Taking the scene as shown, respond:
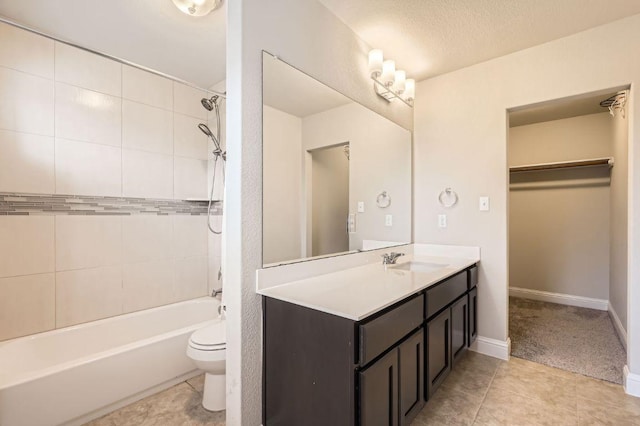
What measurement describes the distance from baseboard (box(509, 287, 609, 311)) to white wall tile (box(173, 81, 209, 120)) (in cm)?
457

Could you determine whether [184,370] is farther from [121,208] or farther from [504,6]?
[504,6]

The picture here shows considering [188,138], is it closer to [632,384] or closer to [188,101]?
[188,101]

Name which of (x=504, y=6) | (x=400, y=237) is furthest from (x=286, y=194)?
(x=504, y=6)

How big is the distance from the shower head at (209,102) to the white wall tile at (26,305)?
182 centimetres

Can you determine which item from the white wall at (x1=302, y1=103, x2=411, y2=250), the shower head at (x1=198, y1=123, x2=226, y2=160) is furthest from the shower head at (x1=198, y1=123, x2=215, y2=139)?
the white wall at (x1=302, y1=103, x2=411, y2=250)

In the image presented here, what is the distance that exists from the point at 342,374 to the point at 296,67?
62.2 inches

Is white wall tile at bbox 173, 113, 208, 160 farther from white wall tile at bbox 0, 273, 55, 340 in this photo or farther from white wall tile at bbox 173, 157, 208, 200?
white wall tile at bbox 0, 273, 55, 340

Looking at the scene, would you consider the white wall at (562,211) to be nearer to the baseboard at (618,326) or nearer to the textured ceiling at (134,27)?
the baseboard at (618,326)

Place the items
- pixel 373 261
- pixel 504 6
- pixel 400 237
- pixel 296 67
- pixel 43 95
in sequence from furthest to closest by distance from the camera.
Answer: pixel 400 237 < pixel 373 261 < pixel 43 95 < pixel 504 6 < pixel 296 67

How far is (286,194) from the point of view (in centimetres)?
172

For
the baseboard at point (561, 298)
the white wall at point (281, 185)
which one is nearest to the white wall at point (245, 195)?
the white wall at point (281, 185)

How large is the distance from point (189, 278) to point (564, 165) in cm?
440

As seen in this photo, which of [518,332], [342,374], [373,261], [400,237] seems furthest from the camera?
[518,332]

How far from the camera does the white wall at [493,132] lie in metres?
1.98
